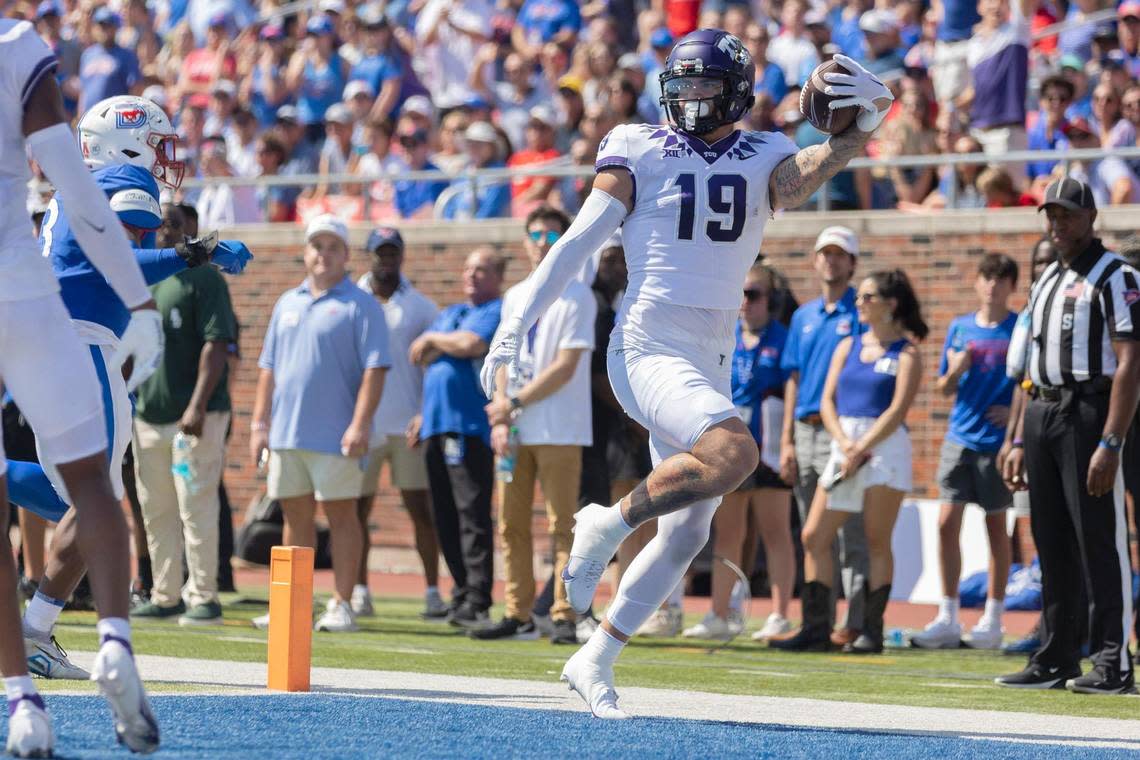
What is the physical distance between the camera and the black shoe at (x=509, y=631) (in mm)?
10039

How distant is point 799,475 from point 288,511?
9.84 ft

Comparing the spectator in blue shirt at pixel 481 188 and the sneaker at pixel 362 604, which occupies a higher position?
the spectator in blue shirt at pixel 481 188

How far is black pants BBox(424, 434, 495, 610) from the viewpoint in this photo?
34.9 ft

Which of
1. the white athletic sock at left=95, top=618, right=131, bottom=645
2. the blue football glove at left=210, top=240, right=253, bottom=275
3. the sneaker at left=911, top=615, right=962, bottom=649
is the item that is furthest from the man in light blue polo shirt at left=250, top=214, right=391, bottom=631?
the white athletic sock at left=95, top=618, right=131, bottom=645

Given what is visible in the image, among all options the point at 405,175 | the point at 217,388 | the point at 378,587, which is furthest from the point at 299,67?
the point at 217,388

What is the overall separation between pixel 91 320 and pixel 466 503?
4.24m

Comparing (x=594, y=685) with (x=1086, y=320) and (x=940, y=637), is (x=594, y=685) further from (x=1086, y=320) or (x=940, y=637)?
(x=940, y=637)

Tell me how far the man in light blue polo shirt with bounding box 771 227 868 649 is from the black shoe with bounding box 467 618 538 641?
4.53 ft

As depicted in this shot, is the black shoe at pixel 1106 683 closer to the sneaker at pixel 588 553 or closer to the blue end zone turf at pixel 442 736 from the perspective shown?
the blue end zone turf at pixel 442 736

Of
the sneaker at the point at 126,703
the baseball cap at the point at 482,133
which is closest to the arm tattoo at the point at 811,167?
the sneaker at the point at 126,703

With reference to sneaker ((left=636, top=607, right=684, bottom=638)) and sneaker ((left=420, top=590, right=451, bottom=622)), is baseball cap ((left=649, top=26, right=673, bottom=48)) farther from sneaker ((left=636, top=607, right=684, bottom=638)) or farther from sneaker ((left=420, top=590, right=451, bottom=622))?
sneaker ((left=636, top=607, right=684, bottom=638))

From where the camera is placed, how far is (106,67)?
19422mm

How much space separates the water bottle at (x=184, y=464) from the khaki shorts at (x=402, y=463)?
131 cm

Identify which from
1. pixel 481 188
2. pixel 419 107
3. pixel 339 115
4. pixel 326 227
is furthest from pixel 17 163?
pixel 339 115
